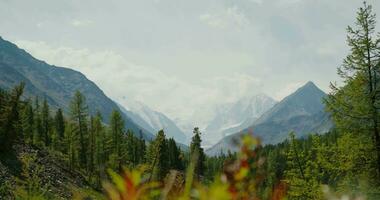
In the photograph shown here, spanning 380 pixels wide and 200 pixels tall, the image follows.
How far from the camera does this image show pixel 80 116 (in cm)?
7406

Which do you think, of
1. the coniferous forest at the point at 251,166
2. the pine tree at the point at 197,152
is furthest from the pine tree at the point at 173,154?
the coniferous forest at the point at 251,166

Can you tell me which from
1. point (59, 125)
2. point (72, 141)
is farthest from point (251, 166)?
point (59, 125)

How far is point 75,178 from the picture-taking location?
198 ft

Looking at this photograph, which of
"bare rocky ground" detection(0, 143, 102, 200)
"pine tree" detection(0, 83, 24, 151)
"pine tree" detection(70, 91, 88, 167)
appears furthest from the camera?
"pine tree" detection(70, 91, 88, 167)

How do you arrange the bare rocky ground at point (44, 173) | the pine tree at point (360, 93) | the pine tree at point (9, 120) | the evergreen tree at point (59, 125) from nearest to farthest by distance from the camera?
1. the pine tree at point (360, 93)
2. the bare rocky ground at point (44, 173)
3. the pine tree at point (9, 120)
4. the evergreen tree at point (59, 125)

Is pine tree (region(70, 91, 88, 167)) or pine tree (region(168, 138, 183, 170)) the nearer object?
pine tree (region(70, 91, 88, 167))

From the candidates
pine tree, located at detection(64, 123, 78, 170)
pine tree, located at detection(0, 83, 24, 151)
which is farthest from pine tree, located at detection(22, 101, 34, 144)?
pine tree, located at detection(0, 83, 24, 151)

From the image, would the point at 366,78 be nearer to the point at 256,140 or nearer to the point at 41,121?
the point at 256,140

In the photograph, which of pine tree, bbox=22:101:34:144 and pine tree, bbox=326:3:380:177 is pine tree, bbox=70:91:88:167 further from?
pine tree, bbox=326:3:380:177

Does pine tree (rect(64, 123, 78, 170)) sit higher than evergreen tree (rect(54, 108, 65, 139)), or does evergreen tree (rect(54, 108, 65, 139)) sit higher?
evergreen tree (rect(54, 108, 65, 139))

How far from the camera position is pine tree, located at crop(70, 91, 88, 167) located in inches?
2875

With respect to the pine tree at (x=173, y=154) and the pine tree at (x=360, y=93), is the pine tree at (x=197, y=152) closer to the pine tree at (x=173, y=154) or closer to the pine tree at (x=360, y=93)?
the pine tree at (x=360, y=93)

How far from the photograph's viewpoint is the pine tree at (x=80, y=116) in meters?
73.0

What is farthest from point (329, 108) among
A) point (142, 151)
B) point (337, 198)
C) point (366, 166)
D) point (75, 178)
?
point (142, 151)
